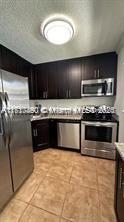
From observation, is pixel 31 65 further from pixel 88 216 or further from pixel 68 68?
pixel 88 216

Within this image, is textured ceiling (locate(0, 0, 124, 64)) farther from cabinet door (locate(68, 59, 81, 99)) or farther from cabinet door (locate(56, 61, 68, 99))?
cabinet door (locate(56, 61, 68, 99))

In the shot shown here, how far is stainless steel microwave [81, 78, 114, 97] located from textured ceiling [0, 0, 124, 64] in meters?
0.68

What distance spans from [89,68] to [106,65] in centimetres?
40

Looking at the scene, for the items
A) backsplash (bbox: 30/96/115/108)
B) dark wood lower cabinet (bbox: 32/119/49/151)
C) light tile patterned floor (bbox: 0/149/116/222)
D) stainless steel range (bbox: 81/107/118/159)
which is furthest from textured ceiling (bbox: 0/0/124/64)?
light tile patterned floor (bbox: 0/149/116/222)

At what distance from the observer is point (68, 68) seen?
2871 mm

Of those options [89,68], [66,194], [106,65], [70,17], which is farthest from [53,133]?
[70,17]

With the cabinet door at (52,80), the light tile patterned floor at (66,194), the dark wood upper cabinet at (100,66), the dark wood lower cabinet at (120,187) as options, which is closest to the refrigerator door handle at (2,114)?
the light tile patterned floor at (66,194)

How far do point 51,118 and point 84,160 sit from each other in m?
1.30

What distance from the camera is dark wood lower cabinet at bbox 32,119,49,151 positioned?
2.76 m

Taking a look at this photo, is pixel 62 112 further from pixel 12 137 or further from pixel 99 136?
pixel 12 137

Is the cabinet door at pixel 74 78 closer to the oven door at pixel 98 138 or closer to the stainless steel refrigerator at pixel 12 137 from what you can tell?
the oven door at pixel 98 138

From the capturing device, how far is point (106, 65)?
2568 mm

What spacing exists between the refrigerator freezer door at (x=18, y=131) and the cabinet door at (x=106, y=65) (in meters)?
1.84

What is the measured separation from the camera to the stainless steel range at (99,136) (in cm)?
238
